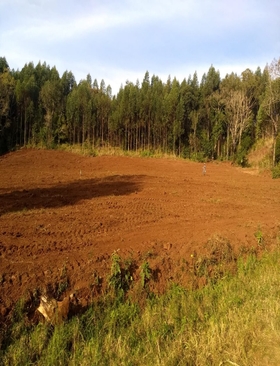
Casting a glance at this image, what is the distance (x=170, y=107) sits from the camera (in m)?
33.6

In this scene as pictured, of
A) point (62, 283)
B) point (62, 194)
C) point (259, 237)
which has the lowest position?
point (62, 283)

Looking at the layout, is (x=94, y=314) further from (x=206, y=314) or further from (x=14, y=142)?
(x=14, y=142)

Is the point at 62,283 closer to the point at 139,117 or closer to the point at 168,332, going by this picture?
the point at 168,332

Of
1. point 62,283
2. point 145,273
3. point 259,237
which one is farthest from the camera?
point 259,237

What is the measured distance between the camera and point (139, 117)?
3522 cm

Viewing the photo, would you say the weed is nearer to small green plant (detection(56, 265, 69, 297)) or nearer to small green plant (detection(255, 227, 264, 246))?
small green plant (detection(56, 265, 69, 297))

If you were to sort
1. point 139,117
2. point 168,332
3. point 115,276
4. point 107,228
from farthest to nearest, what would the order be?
1. point 139,117
2. point 107,228
3. point 115,276
4. point 168,332

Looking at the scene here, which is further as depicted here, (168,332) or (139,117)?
(139,117)

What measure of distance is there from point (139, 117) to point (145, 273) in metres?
32.0

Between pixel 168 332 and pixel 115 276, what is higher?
pixel 115 276

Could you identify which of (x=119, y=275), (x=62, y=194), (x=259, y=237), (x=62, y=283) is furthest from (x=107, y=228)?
(x=62, y=194)

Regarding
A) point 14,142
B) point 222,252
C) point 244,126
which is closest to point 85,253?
point 222,252

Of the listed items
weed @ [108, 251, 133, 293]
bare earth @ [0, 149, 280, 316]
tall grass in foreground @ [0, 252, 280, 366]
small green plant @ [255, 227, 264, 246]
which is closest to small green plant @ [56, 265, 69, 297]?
bare earth @ [0, 149, 280, 316]

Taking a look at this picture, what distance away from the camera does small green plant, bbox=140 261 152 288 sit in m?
4.59
